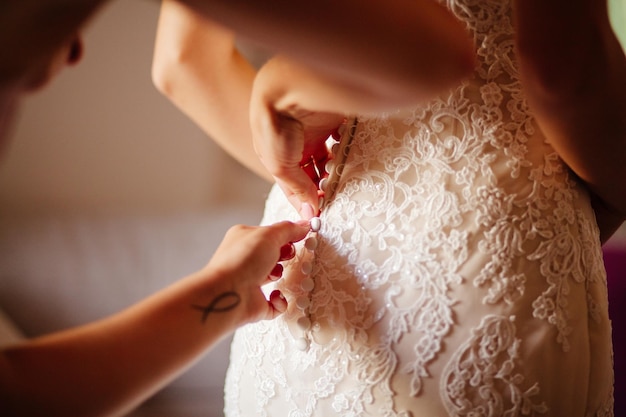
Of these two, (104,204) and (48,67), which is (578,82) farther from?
(104,204)

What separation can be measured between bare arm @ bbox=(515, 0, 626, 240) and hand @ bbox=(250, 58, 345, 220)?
0.65 ft

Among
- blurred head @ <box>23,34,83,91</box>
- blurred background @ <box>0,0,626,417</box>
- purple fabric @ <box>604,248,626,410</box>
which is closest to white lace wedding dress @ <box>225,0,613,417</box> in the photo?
blurred head @ <box>23,34,83,91</box>

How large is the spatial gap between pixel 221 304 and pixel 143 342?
0.28 feet

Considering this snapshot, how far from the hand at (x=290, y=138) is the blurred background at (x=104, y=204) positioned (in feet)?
3.12

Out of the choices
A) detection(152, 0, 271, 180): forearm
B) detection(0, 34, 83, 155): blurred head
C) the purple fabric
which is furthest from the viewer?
the purple fabric

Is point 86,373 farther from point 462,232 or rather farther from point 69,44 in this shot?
point 462,232

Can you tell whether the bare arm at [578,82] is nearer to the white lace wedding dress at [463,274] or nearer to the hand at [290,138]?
the white lace wedding dress at [463,274]

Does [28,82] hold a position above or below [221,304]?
above

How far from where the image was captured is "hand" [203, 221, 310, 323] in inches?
21.8

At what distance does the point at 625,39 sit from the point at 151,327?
1.39 m

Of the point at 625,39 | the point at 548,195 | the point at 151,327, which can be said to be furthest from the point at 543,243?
the point at 625,39

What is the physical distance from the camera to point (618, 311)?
1.25m

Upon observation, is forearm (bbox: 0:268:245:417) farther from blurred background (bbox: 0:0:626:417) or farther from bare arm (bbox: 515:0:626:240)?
blurred background (bbox: 0:0:626:417)

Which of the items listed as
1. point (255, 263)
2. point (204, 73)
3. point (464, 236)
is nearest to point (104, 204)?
point (204, 73)
